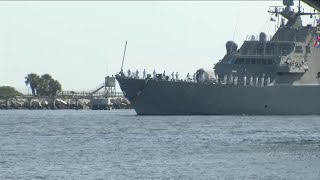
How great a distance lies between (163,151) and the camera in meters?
62.5

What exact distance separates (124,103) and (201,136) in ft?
375

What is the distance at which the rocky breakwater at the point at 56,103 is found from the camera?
18800 centimetres

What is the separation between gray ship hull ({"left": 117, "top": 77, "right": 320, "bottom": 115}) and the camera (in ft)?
355

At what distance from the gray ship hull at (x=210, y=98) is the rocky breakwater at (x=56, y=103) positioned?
74.4 metres

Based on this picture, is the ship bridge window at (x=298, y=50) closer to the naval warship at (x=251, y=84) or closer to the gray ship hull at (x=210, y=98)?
the naval warship at (x=251, y=84)

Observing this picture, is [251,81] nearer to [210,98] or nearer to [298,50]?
[210,98]

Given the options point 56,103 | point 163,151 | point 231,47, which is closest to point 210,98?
point 231,47

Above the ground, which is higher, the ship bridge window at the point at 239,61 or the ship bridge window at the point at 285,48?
the ship bridge window at the point at 285,48

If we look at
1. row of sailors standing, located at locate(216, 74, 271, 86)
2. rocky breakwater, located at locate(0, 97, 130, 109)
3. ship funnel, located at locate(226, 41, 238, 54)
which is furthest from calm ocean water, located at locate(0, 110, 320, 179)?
rocky breakwater, located at locate(0, 97, 130, 109)

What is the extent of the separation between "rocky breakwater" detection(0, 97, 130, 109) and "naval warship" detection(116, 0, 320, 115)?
71.9 m

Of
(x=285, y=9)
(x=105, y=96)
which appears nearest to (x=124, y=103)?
(x=105, y=96)

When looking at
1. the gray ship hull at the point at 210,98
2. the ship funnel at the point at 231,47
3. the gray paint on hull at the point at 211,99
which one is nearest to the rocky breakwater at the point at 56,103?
the ship funnel at the point at 231,47

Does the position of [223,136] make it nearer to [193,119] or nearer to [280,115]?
[193,119]

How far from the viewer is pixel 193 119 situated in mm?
101562
